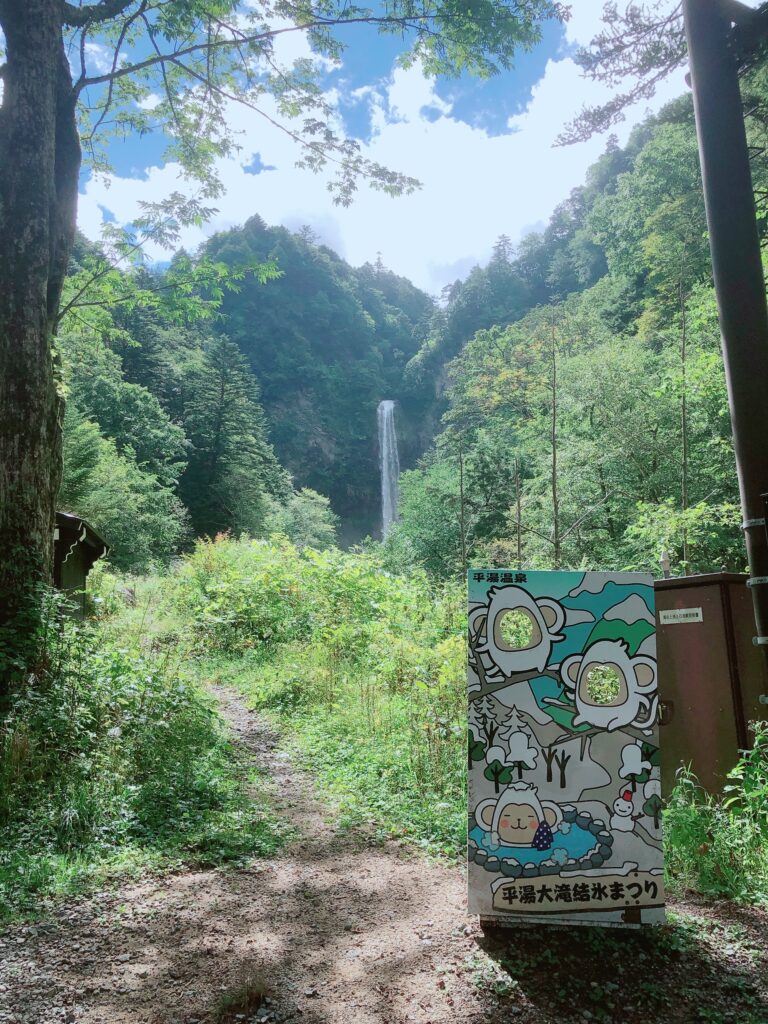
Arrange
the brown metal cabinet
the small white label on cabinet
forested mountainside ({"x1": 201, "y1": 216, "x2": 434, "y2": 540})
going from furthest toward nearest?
forested mountainside ({"x1": 201, "y1": 216, "x2": 434, "y2": 540}) → the small white label on cabinet → the brown metal cabinet

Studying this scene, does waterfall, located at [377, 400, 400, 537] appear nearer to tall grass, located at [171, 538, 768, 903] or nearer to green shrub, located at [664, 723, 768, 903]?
tall grass, located at [171, 538, 768, 903]

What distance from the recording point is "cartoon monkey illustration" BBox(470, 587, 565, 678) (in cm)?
305

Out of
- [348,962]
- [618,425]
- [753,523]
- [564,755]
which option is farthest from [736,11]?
[618,425]

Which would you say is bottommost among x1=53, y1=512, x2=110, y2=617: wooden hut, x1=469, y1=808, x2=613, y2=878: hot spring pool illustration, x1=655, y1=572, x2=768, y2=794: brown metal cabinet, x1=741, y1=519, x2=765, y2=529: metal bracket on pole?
x1=469, y1=808, x2=613, y2=878: hot spring pool illustration

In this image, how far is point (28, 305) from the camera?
577 cm

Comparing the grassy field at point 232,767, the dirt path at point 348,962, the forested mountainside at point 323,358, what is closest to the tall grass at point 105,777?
the grassy field at point 232,767

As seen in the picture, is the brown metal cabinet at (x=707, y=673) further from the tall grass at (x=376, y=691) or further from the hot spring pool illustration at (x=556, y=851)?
the hot spring pool illustration at (x=556, y=851)

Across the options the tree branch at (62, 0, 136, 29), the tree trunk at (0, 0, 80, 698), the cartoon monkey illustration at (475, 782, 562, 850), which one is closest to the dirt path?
the cartoon monkey illustration at (475, 782, 562, 850)

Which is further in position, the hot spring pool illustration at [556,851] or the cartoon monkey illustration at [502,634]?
the cartoon monkey illustration at [502,634]

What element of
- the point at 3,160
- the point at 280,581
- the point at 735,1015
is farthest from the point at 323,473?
the point at 735,1015

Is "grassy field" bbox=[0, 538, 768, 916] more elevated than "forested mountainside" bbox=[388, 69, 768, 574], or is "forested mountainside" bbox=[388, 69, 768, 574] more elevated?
"forested mountainside" bbox=[388, 69, 768, 574]

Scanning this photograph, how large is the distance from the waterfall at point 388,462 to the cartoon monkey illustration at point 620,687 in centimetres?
5021

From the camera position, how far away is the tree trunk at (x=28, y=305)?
548 centimetres

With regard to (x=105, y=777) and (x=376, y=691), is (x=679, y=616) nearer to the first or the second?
(x=376, y=691)
